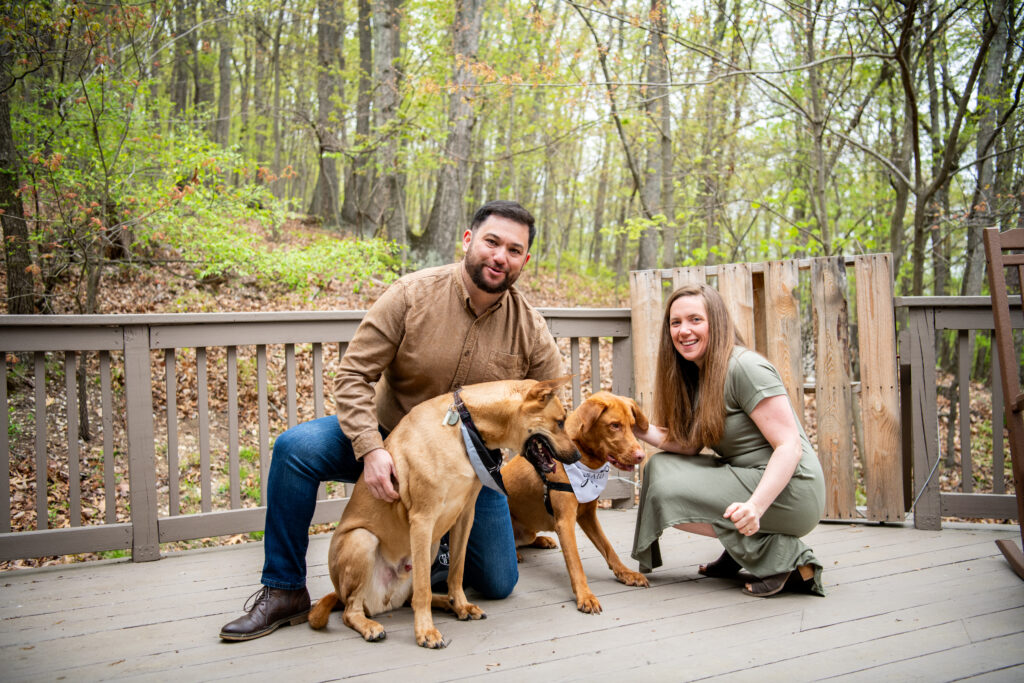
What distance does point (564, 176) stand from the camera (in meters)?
15.5

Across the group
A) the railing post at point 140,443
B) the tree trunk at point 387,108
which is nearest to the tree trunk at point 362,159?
the tree trunk at point 387,108

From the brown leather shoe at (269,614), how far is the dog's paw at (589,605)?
1.08 metres

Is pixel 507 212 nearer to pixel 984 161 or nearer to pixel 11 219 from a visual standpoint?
pixel 11 219

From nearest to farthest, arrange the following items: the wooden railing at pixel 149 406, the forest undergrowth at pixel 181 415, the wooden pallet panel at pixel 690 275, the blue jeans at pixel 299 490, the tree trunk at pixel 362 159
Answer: the blue jeans at pixel 299 490, the wooden railing at pixel 149 406, the wooden pallet panel at pixel 690 275, the forest undergrowth at pixel 181 415, the tree trunk at pixel 362 159

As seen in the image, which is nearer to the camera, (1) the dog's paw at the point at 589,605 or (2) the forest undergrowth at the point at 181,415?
(1) the dog's paw at the point at 589,605

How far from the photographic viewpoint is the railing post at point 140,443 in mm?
3223

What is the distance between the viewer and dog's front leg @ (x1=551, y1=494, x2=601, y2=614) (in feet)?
8.70

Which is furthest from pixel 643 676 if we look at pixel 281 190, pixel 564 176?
pixel 281 190

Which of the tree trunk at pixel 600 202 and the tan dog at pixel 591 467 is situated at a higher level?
the tree trunk at pixel 600 202

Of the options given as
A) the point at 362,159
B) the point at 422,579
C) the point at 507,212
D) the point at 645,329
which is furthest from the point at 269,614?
the point at 362,159

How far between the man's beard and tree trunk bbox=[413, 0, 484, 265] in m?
6.06

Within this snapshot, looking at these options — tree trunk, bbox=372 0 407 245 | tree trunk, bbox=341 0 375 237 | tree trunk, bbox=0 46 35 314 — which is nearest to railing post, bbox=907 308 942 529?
tree trunk, bbox=0 46 35 314

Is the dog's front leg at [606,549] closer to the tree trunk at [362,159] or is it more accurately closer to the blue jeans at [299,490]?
the blue jeans at [299,490]

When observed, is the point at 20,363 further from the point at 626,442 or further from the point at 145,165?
the point at 626,442
